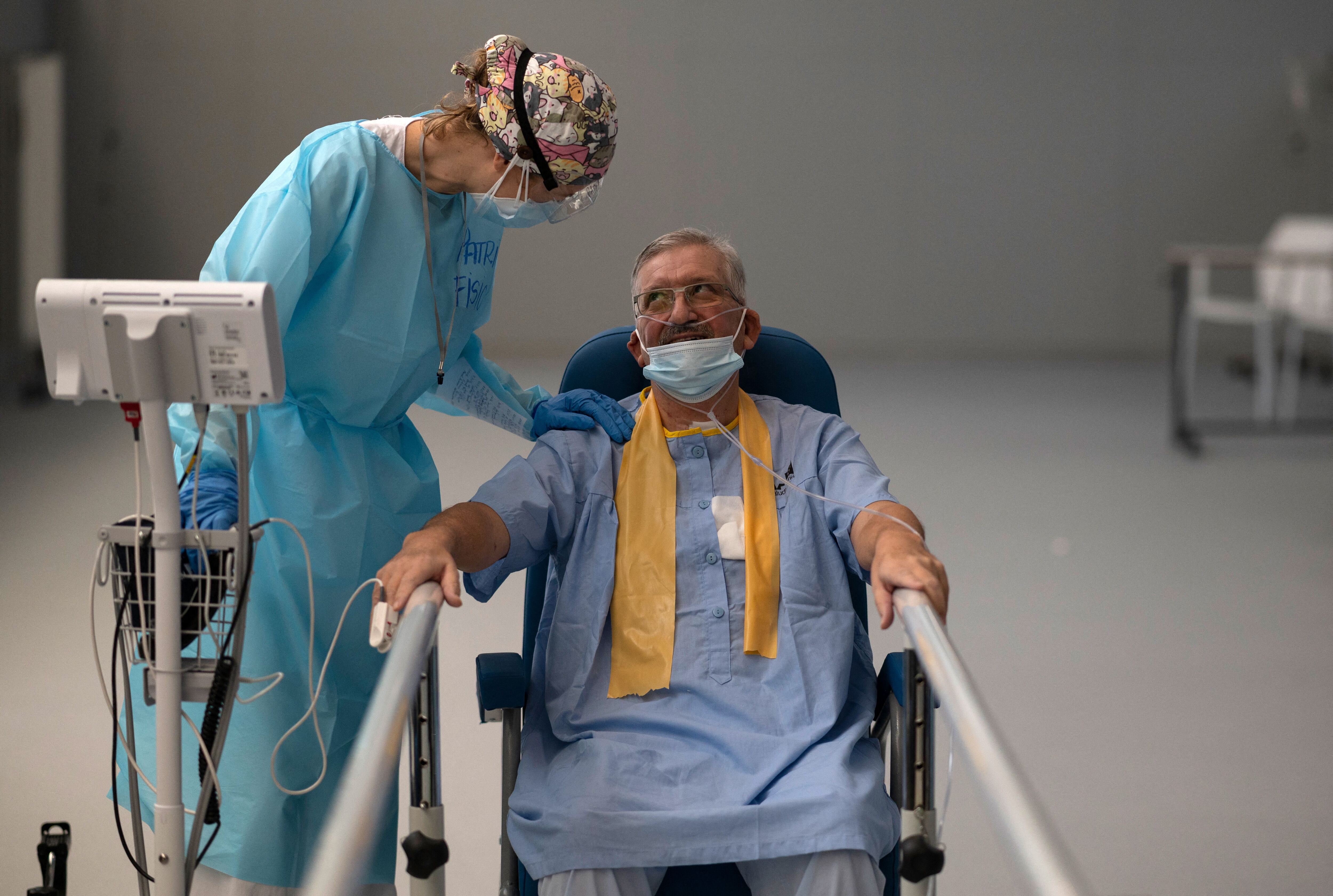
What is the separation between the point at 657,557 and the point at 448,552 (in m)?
0.41

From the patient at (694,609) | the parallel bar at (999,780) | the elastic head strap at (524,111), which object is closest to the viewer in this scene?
the parallel bar at (999,780)

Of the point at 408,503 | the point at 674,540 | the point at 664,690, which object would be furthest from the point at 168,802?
the point at 674,540

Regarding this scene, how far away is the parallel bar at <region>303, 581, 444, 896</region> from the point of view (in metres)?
0.93

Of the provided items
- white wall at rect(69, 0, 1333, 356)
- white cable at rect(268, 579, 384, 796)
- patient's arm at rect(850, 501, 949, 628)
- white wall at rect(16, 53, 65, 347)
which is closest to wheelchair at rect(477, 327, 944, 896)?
patient's arm at rect(850, 501, 949, 628)

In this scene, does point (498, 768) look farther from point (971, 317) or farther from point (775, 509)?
point (971, 317)

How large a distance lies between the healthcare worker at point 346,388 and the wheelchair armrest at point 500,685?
20 cm

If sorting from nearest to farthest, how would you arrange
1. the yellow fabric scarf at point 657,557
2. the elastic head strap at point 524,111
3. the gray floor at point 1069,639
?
1. the elastic head strap at point 524,111
2. the yellow fabric scarf at point 657,557
3. the gray floor at point 1069,639

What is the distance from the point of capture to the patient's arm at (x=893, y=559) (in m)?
1.48

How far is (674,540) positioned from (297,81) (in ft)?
21.8

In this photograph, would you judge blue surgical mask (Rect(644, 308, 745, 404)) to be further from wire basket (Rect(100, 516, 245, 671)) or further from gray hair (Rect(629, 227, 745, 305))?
wire basket (Rect(100, 516, 245, 671))

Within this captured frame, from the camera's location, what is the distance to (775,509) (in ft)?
6.09

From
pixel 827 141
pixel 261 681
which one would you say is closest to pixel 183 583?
pixel 261 681

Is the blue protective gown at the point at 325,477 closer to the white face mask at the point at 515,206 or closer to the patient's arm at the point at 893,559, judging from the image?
the white face mask at the point at 515,206

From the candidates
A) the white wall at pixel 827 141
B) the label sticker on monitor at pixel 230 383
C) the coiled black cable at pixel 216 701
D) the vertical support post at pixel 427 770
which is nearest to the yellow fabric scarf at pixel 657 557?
the vertical support post at pixel 427 770
